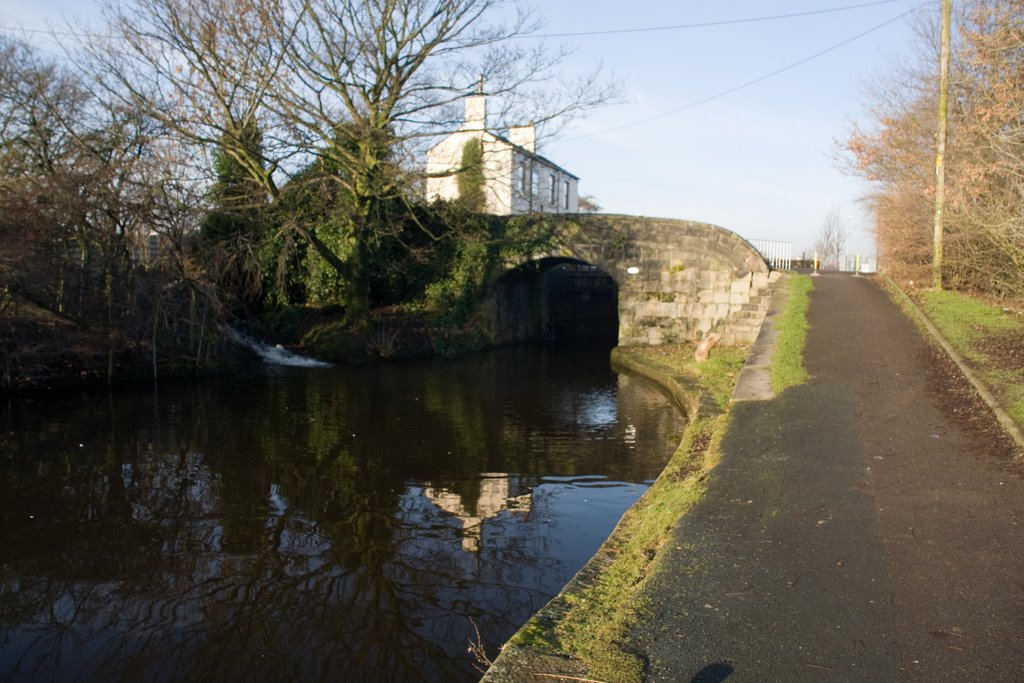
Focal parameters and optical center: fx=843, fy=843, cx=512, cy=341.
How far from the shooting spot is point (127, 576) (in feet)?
20.1

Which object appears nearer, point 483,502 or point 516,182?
point 483,502

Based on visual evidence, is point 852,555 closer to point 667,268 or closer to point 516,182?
point 667,268

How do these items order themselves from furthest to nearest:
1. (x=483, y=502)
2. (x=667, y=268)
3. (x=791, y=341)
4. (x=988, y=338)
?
(x=667, y=268) → (x=791, y=341) → (x=988, y=338) → (x=483, y=502)

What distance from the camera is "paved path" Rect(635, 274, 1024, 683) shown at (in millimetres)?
3686

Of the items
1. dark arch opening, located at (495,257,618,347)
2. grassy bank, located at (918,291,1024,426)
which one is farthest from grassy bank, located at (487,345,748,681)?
dark arch opening, located at (495,257,618,347)

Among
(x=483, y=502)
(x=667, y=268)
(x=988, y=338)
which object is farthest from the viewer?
(x=667, y=268)

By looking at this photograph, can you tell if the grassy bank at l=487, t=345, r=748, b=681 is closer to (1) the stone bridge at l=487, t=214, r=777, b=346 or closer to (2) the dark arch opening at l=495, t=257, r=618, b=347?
(1) the stone bridge at l=487, t=214, r=777, b=346

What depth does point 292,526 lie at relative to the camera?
7.29 meters

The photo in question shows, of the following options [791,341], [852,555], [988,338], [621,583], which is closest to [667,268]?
[791,341]

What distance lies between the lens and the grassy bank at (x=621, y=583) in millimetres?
3852

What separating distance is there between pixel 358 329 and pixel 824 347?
12.2 m

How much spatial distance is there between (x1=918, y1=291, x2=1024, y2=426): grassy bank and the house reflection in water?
448 centimetres

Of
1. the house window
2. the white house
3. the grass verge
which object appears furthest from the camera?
the white house

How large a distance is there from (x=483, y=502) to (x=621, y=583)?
3445mm
